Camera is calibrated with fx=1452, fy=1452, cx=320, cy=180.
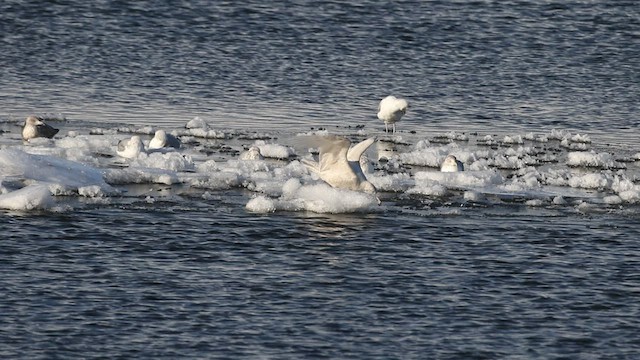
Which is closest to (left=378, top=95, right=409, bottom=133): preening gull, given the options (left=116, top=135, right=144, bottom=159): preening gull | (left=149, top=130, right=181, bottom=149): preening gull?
(left=149, top=130, right=181, bottom=149): preening gull

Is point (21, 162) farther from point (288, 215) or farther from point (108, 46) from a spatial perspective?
point (108, 46)

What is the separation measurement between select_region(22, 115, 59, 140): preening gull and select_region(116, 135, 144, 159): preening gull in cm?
191

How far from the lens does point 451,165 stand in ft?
72.4

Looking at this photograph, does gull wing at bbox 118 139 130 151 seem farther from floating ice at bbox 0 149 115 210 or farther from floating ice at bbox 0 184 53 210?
floating ice at bbox 0 184 53 210

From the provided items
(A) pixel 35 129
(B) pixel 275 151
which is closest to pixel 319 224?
(B) pixel 275 151

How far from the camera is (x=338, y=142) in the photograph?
66.0 ft

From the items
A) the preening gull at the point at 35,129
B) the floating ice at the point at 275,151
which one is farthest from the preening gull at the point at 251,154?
the preening gull at the point at 35,129

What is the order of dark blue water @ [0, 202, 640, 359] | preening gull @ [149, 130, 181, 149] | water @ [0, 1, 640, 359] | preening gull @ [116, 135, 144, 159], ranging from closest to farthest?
dark blue water @ [0, 202, 640, 359] → water @ [0, 1, 640, 359] → preening gull @ [116, 135, 144, 159] → preening gull @ [149, 130, 181, 149]

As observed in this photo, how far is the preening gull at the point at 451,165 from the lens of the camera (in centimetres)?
2206

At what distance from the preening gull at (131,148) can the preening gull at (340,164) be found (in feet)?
11.4

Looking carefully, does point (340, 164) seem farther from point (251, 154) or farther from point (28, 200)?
point (28, 200)

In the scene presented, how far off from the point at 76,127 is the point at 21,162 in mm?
5890

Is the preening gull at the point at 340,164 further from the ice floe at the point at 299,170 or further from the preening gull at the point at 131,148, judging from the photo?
the preening gull at the point at 131,148

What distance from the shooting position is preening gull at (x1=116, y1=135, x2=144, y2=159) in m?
22.8
